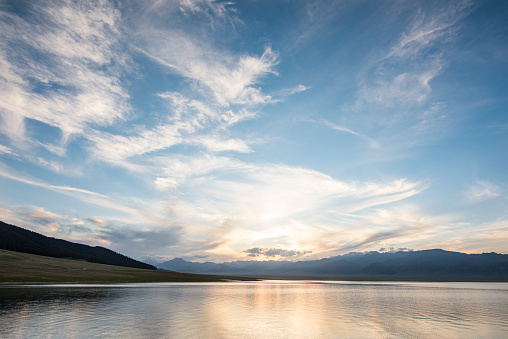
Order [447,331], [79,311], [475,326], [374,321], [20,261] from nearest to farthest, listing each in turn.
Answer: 1. [447,331]
2. [475,326]
3. [374,321]
4. [79,311]
5. [20,261]

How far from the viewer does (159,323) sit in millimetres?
34688

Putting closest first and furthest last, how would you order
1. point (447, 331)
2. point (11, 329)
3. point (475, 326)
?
point (11, 329)
point (447, 331)
point (475, 326)

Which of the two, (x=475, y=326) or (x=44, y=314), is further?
(x=44, y=314)

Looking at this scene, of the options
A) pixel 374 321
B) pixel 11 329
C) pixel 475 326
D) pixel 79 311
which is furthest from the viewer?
pixel 79 311

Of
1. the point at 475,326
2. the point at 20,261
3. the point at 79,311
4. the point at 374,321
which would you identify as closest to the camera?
the point at 475,326

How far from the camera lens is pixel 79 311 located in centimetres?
4328

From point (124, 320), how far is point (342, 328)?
26093 millimetres

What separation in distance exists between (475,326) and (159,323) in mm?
37977

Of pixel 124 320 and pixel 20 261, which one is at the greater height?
pixel 20 261

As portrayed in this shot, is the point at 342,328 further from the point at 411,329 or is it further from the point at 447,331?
the point at 447,331

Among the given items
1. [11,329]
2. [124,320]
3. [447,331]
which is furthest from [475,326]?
[11,329]

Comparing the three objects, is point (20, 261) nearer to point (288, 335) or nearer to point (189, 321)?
point (189, 321)

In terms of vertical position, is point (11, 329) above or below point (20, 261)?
below

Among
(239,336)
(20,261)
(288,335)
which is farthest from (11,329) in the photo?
(20,261)
